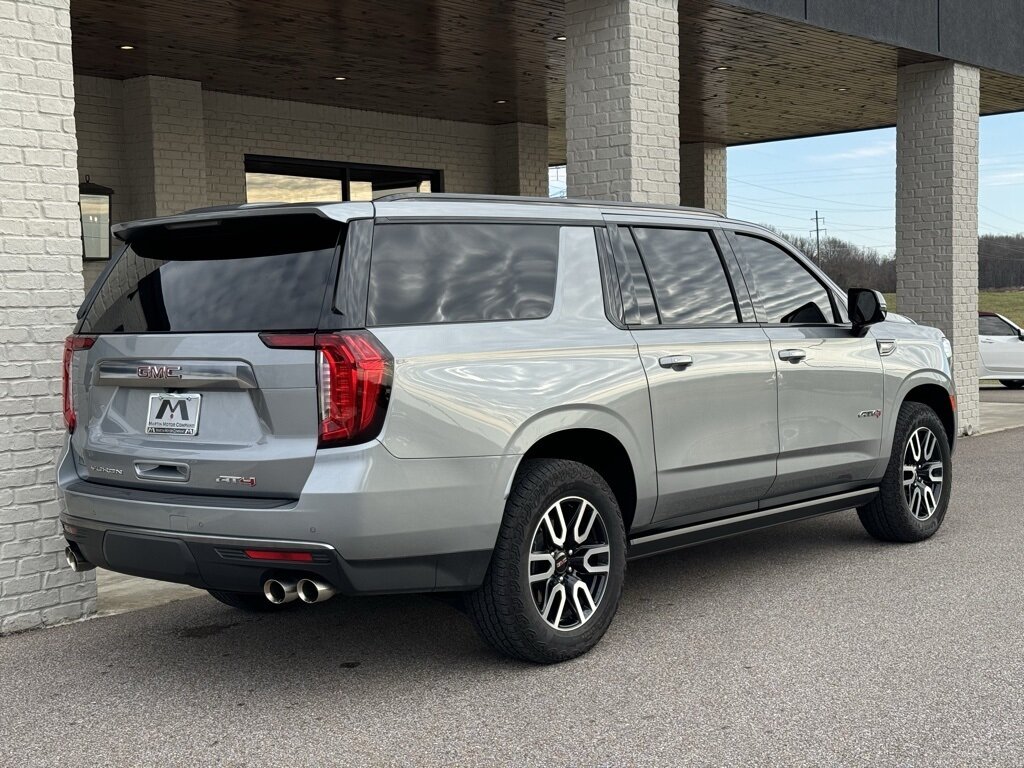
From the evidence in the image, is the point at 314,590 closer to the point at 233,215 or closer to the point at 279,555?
the point at 279,555

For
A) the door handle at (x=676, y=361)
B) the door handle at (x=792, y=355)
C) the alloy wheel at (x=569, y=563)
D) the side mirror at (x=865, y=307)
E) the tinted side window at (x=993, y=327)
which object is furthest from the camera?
the tinted side window at (x=993, y=327)

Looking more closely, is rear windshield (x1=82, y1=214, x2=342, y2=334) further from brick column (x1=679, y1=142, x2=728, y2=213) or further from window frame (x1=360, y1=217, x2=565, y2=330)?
brick column (x1=679, y1=142, x2=728, y2=213)

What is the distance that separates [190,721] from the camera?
15.1 ft

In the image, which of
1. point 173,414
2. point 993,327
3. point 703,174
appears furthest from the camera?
point 703,174

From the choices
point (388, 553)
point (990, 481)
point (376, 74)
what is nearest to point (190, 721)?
point (388, 553)

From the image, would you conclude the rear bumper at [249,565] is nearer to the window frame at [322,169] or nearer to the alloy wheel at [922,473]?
the alloy wheel at [922,473]

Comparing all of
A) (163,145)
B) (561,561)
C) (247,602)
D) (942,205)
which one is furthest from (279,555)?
(942,205)

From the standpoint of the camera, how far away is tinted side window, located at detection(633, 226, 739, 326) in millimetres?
5844

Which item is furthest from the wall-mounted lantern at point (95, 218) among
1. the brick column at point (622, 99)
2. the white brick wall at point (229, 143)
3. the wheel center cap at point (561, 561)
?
the wheel center cap at point (561, 561)

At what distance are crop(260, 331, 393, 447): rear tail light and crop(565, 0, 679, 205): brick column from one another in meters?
6.16

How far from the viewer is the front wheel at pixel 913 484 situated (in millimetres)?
7266

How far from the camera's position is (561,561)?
203 inches

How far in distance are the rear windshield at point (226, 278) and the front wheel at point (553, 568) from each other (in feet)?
3.81

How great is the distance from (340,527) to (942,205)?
12.0 m
